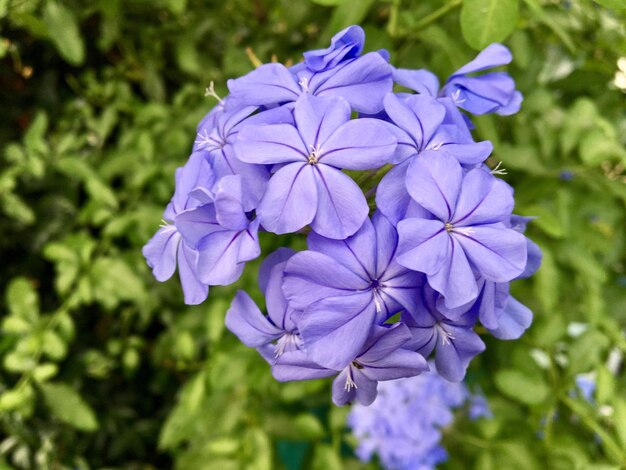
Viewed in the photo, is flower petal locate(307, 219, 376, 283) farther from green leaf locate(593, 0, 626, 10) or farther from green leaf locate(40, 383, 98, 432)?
green leaf locate(40, 383, 98, 432)

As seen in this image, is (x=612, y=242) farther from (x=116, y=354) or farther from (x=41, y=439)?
(x=41, y=439)

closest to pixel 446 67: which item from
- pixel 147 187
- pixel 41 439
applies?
pixel 147 187

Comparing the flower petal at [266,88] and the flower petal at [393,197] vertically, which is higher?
the flower petal at [266,88]

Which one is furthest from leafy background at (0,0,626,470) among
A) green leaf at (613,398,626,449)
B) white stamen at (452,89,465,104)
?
white stamen at (452,89,465,104)

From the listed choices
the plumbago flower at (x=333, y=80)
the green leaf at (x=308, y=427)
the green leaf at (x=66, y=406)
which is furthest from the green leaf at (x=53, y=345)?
the plumbago flower at (x=333, y=80)

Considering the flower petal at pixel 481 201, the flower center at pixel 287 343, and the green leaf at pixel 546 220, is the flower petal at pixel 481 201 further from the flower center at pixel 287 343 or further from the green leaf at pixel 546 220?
the green leaf at pixel 546 220
